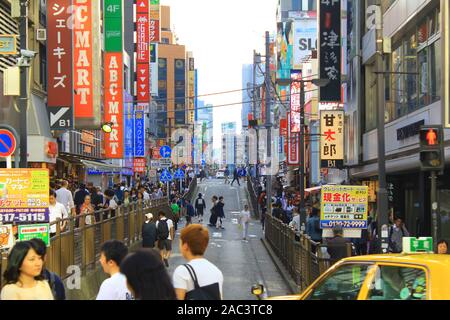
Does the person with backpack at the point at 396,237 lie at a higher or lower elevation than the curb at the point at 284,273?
higher

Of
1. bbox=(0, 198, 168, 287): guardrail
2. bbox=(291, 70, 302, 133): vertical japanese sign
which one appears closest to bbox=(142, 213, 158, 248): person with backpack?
bbox=(0, 198, 168, 287): guardrail

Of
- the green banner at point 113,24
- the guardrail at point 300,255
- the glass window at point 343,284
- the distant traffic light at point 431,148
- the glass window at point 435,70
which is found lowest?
the guardrail at point 300,255

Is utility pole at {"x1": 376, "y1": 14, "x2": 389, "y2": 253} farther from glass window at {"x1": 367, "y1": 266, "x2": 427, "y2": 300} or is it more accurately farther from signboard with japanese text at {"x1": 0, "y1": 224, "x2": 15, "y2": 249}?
glass window at {"x1": 367, "y1": 266, "x2": 427, "y2": 300}

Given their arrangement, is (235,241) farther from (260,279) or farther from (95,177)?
(95,177)

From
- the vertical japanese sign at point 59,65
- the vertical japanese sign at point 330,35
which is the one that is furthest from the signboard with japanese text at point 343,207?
the vertical japanese sign at point 330,35

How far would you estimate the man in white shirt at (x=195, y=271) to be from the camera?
558 centimetres

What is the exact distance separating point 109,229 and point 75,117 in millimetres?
12305

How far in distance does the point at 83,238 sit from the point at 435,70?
440 inches

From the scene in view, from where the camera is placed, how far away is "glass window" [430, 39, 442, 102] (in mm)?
19594

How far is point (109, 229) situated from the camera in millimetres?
18453

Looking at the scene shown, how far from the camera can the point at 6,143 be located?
13.7m

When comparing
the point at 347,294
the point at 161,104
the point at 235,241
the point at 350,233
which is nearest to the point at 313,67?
the point at 235,241

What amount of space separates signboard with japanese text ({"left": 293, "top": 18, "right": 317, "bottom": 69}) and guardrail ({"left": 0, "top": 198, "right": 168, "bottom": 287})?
52926 millimetres

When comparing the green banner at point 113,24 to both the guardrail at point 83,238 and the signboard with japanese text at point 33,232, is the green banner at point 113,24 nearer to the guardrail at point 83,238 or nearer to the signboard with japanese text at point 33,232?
the guardrail at point 83,238
